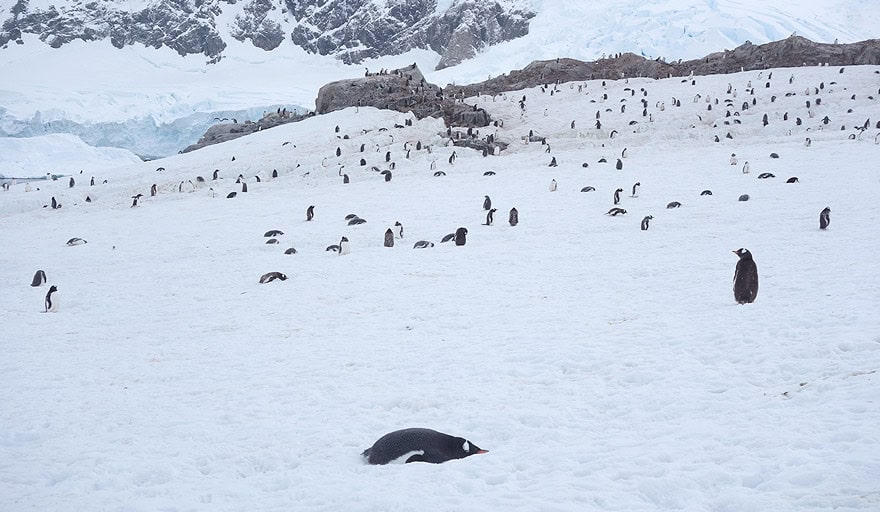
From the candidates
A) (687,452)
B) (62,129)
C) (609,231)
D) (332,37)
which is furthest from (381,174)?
(332,37)

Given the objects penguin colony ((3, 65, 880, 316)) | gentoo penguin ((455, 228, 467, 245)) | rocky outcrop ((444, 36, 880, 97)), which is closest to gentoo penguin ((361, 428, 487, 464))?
gentoo penguin ((455, 228, 467, 245))

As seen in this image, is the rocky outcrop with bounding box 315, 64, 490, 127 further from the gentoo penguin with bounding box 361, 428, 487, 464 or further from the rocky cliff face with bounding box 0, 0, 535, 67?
the rocky cliff face with bounding box 0, 0, 535, 67

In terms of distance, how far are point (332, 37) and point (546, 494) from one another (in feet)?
415

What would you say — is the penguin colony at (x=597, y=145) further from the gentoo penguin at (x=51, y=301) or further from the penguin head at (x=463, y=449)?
the penguin head at (x=463, y=449)

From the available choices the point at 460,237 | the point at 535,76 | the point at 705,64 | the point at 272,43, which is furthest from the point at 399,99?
the point at 272,43

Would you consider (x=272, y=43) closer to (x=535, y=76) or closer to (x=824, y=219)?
(x=535, y=76)

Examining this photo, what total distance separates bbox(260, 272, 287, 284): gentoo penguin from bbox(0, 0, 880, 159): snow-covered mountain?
6009 centimetres

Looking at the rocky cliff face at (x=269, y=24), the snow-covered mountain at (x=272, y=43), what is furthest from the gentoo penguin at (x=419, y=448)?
the rocky cliff face at (x=269, y=24)

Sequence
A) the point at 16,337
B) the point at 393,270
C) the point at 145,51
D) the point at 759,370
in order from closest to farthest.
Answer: the point at 759,370
the point at 16,337
the point at 393,270
the point at 145,51

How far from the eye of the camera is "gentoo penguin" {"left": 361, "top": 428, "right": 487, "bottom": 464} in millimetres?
4816

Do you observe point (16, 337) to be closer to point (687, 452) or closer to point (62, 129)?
point (687, 452)

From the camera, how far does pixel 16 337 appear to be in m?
9.59

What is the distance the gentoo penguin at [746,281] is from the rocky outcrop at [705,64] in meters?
42.4

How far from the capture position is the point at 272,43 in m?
122
